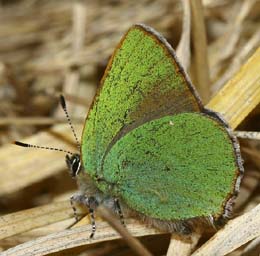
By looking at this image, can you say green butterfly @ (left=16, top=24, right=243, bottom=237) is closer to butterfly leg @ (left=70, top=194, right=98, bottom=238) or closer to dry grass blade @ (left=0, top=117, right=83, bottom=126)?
butterfly leg @ (left=70, top=194, right=98, bottom=238)

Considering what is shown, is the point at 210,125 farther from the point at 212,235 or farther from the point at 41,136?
the point at 41,136

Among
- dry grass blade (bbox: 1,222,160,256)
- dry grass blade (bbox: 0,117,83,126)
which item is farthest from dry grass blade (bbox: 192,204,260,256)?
dry grass blade (bbox: 0,117,83,126)

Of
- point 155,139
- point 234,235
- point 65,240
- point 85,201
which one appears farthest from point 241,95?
point 65,240

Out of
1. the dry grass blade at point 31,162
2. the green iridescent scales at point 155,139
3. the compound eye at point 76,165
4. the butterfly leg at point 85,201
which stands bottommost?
the dry grass blade at point 31,162

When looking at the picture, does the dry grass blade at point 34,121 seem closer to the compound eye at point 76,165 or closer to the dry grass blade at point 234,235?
the compound eye at point 76,165

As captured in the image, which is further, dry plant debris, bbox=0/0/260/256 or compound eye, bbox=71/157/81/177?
compound eye, bbox=71/157/81/177

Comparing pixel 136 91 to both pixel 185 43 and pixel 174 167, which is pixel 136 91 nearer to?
pixel 174 167

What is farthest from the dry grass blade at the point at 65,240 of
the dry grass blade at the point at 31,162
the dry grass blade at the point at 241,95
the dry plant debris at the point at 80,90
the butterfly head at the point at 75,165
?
the dry grass blade at the point at 31,162

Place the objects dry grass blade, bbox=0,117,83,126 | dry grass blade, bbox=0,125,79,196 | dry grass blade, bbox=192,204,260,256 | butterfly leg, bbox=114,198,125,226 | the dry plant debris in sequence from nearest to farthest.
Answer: dry grass blade, bbox=192,204,260,256, the dry plant debris, butterfly leg, bbox=114,198,125,226, dry grass blade, bbox=0,125,79,196, dry grass blade, bbox=0,117,83,126

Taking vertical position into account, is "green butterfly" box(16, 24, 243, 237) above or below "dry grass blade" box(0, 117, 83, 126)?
above
